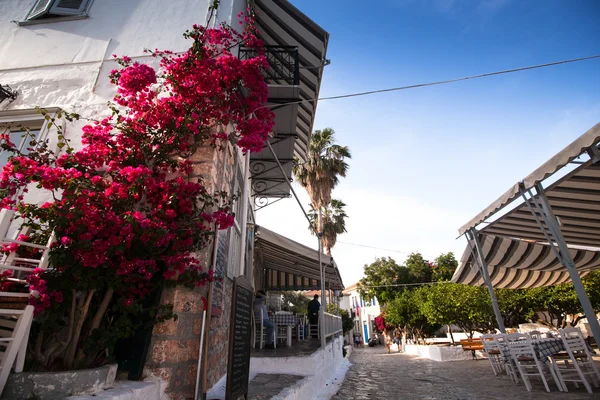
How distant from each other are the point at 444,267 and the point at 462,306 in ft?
46.1

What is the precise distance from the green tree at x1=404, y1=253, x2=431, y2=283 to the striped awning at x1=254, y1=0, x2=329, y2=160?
26.4 metres

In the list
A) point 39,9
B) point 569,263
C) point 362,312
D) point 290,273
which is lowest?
point 569,263

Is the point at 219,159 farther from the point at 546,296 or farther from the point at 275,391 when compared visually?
the point at 546,296

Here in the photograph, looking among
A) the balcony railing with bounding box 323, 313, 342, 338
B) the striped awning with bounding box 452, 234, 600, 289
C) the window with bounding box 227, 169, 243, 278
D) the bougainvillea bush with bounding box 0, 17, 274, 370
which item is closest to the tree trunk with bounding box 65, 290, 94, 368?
the bougainvillea bush with bounding box 0, 17, 274, 370

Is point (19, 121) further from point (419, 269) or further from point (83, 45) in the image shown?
point (419, 269)

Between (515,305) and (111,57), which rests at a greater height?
(111,57)

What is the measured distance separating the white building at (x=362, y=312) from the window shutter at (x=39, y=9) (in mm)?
42194

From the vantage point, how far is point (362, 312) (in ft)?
163

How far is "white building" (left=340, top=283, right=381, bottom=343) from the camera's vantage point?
45.3 m

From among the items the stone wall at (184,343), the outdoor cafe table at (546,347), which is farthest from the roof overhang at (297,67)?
the outdoor cafe table at (546,347)

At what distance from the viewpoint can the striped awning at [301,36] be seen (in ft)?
21.0

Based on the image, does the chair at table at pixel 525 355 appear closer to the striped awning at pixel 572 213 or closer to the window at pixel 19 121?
the striped awning at pixel 572 213

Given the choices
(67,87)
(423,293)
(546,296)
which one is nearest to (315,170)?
(423,293)

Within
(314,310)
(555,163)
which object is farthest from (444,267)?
(555,163)
